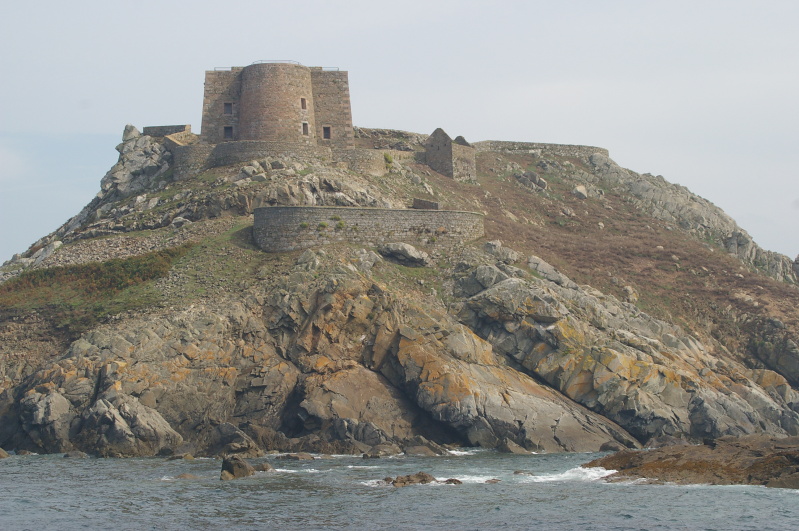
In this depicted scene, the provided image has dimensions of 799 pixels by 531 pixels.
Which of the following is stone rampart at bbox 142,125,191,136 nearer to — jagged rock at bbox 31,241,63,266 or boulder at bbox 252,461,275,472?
jagged rock at bbox 31,241,63,266

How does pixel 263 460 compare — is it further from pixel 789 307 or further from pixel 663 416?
pixel 789 307

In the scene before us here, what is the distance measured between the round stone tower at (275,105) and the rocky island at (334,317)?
0.15 m

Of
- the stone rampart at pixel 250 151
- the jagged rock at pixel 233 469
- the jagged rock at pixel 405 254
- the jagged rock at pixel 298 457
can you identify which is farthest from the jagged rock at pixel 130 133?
the jagged rock at pixel 233 469

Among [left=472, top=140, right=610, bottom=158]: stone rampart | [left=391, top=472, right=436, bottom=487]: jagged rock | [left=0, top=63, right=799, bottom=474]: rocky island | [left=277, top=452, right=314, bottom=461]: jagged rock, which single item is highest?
[left=472, top=140, right=610, bottom=158]: stone rampart

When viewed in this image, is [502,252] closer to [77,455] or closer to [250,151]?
[250,151]

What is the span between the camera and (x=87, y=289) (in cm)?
4794

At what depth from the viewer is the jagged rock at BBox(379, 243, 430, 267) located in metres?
→ 51.8

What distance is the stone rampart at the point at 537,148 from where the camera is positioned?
98.2m

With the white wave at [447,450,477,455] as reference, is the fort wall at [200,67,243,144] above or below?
above

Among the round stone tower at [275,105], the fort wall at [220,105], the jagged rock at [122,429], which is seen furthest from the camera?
the fort wall at [220,105]

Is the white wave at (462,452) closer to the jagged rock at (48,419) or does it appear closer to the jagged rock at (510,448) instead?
the jagged rock at (510,448)

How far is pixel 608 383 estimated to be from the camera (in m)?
43.3

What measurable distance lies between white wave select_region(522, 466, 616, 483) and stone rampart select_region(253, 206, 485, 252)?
21879mm

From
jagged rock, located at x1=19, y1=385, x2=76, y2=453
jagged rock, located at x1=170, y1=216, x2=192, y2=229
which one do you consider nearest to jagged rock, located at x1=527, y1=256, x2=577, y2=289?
jagged rock, located at x1=170, y1=216, x2=192, y2=229
